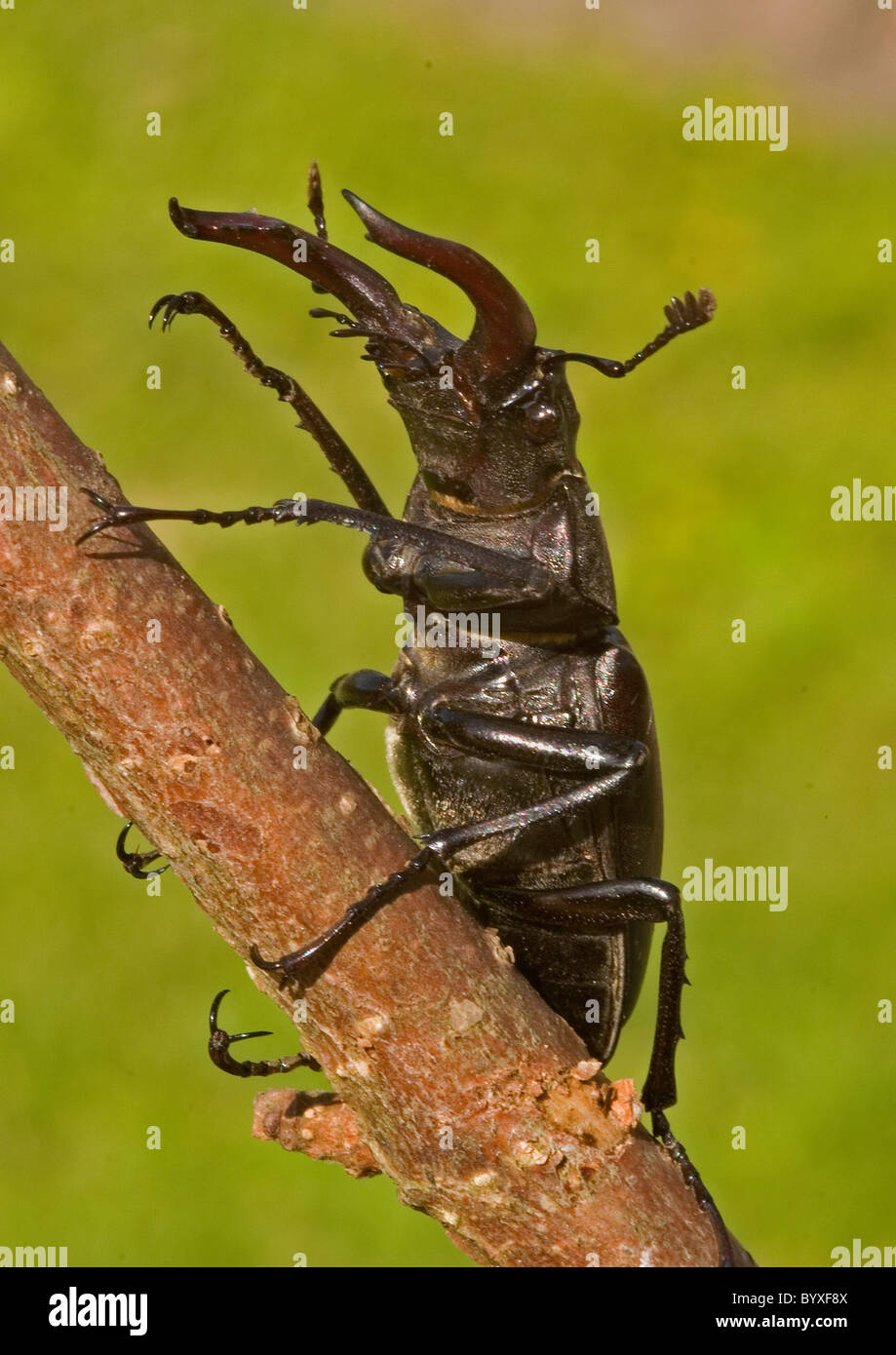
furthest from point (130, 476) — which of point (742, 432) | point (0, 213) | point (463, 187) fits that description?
point (742, 432)

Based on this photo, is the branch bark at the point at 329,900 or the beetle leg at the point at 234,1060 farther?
the beetle leg at the point at 234,1060

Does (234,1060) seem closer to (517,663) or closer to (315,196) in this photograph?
(517,663)

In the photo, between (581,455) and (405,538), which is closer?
(405,538)

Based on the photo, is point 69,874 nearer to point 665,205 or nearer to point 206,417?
point 206,417

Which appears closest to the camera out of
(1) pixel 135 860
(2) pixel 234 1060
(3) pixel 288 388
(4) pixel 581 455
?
(2) pixel 234 1060

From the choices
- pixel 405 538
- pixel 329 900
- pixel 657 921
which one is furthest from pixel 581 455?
pixel 329 900

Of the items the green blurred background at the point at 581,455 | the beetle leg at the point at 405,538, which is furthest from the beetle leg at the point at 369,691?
the green blurred background at the point at 581,455

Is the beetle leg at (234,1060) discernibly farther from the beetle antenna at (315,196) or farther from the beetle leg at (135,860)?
the beetle antenna at (315,196)
